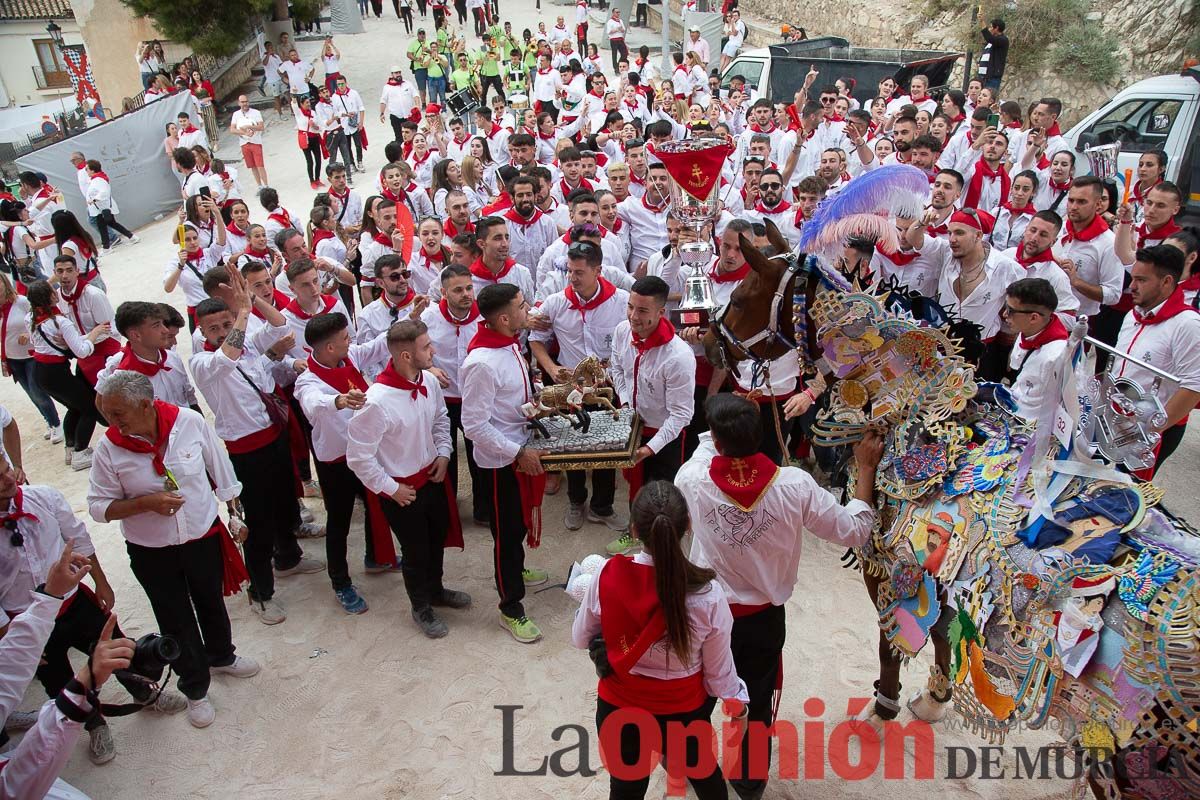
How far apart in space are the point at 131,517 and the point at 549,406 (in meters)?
2.30

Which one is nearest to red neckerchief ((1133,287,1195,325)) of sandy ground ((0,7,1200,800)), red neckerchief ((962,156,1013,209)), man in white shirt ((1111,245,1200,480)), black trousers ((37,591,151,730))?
man in white shirt ((1111,245,1200,480))

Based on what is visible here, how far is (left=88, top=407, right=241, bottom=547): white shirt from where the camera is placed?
405cm

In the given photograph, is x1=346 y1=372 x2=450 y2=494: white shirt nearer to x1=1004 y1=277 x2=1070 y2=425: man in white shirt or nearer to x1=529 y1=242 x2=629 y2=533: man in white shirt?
x1=529 y1=242 x2=629 y2=533: man in white shirt

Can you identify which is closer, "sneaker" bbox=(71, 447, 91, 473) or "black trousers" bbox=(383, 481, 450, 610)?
"black trousers" bbox=(383, 481, 450, 610)

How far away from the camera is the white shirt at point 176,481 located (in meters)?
4.05

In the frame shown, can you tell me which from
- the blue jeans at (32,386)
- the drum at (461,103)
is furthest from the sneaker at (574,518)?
the drum at (461,103)

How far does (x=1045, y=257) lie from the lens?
5.96 metres

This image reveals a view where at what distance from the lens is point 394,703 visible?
4.67 metres

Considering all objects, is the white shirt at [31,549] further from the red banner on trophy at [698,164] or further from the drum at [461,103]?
the drum at [461,103]

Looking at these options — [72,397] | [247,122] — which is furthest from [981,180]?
[247,122]

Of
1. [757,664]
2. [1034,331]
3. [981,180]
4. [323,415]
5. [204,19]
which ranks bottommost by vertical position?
[757,664]

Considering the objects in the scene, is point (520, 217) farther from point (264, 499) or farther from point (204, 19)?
point (204, 19)

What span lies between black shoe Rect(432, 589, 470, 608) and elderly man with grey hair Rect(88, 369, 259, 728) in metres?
1.22

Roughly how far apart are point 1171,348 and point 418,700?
4.93 m
